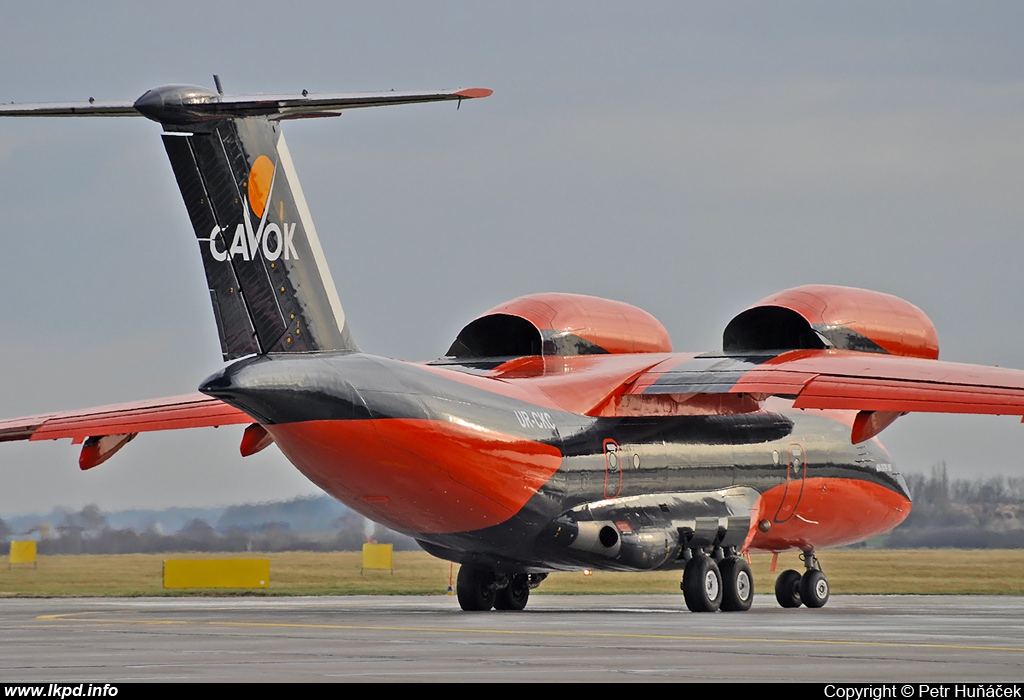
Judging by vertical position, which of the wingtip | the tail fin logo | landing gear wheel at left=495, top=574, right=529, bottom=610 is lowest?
landing gear wheel at left=495, top=574, right=529, bottom=610

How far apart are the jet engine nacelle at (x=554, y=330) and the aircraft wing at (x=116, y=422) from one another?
3736 millimetres

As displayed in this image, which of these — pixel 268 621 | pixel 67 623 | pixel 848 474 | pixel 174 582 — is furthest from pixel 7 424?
pixel 848 474

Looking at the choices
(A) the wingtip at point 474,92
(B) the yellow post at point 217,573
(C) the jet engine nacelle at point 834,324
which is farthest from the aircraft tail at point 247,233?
(B) the yellow post at point 217,573

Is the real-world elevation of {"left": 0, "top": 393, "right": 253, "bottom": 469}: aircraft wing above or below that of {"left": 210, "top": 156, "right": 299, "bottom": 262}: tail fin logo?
below

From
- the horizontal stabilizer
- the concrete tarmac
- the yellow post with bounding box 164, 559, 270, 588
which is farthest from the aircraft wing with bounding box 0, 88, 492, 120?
the yellow post with bounding box 164, 559, 270, 588

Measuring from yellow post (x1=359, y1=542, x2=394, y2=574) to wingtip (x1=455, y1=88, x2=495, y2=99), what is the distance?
21211 mm

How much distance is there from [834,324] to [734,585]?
13.3ft

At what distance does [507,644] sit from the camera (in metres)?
14.0

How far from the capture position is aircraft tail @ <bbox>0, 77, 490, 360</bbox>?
1644 centimetres

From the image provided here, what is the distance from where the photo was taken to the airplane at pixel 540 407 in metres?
16.8

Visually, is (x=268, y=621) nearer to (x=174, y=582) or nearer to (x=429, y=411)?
(x=429, y=411)

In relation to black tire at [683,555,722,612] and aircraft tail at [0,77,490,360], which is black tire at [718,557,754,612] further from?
aircraft tail at [0,77,490,360]

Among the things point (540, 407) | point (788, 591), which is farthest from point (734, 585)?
point (540, 407)

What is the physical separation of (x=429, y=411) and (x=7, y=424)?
26.6 ft
